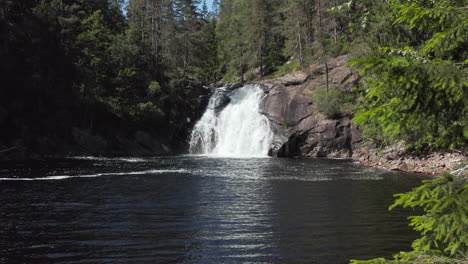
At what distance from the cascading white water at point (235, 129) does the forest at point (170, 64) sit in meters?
4.38

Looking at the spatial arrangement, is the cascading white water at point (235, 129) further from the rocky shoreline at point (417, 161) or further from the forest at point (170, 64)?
the rocky shoreline at point (417, 161)

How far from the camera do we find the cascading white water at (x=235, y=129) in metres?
43.3

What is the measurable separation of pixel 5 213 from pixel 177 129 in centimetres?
3688

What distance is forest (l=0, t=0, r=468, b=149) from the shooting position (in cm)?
421

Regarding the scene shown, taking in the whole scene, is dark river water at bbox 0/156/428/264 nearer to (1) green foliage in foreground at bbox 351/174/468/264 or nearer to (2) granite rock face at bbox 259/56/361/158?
(1) green foliage in foreground at bbox 351/174/468/264

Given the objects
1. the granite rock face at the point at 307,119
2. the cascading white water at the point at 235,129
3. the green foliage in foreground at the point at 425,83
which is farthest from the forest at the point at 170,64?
the cascading white water at the point at 235,129

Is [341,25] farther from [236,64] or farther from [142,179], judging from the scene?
[142,179]

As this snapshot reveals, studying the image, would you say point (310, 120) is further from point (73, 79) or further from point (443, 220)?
point (443, 220)

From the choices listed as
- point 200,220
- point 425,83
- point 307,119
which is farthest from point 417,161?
point 425,83

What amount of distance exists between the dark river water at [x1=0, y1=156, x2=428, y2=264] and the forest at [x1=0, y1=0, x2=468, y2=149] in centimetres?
317

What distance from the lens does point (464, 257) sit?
390 cm

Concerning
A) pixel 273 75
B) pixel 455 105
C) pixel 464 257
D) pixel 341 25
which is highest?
pixel 341 25

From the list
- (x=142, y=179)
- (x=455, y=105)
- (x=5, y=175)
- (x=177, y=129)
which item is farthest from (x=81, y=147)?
(x=455, y=105)

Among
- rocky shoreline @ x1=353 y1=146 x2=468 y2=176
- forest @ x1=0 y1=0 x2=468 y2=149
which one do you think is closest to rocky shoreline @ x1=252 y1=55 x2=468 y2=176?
rocky shoreline @ x1=353 y1=146 x2=468 y2=176
